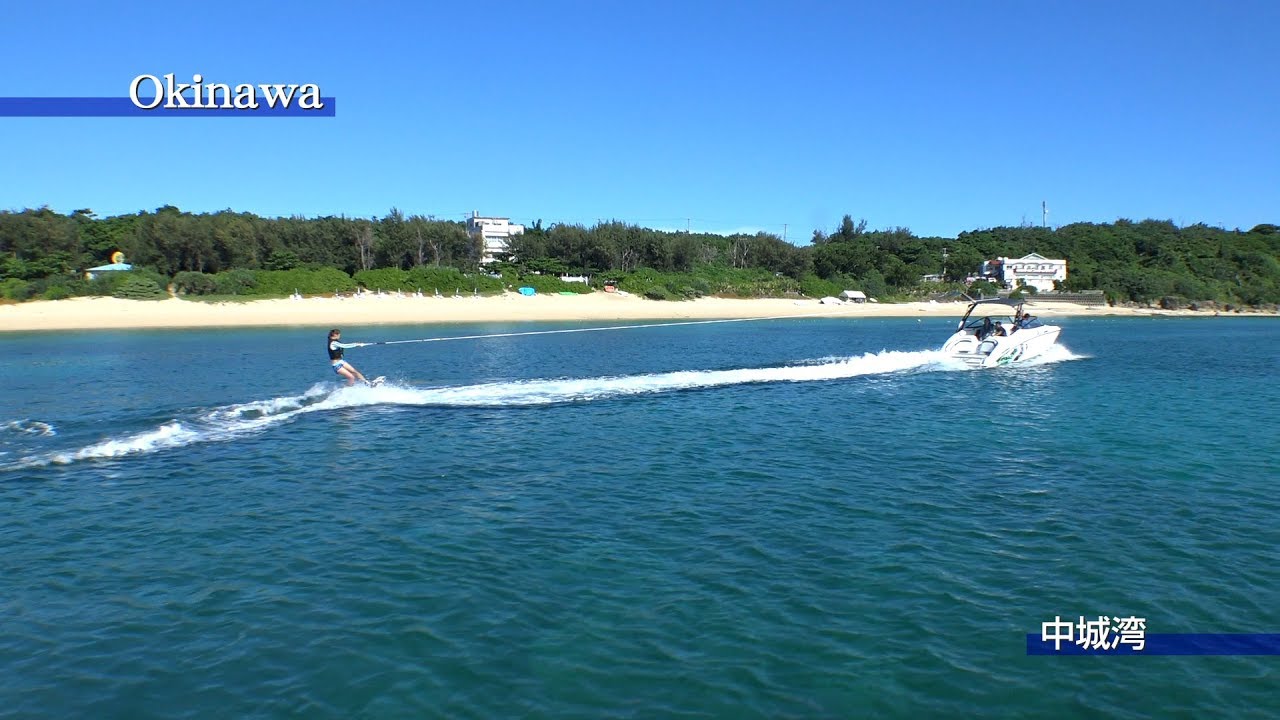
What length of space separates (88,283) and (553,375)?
164 ft

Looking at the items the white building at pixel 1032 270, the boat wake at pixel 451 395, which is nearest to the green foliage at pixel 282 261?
the boat wake at pixel 451 395

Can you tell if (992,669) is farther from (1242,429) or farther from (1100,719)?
(1242,429)

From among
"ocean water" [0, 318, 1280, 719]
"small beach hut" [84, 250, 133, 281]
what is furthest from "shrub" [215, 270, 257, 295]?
"ocean water" [0, 318, 1280, 719]

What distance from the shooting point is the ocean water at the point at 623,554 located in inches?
265

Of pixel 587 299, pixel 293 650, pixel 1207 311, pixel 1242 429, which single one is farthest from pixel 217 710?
pixel 1207 311

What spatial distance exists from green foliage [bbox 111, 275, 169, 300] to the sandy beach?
0.97 m

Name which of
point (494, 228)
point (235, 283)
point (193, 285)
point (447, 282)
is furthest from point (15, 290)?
point (494, 228)

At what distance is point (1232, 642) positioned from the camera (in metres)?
7.38

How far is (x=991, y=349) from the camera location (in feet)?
95.5

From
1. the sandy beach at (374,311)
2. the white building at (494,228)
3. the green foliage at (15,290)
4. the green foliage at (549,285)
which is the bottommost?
the sandy beach at (374,311)

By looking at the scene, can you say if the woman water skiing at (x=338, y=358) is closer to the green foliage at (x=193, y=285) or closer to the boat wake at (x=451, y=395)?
the boat wake at (x=451, y=395)

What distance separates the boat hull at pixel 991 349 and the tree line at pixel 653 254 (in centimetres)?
4570

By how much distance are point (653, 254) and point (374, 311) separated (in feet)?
127

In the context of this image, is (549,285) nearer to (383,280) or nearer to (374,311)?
(383,280)
